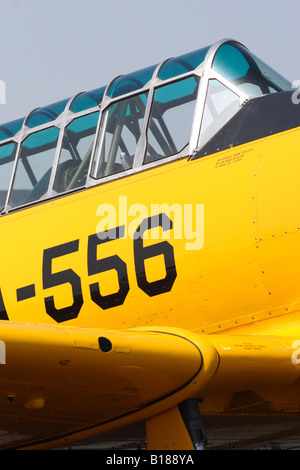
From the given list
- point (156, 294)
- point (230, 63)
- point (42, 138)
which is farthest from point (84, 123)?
point (156, 294)

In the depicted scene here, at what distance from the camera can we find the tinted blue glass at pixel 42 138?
22.1 feet

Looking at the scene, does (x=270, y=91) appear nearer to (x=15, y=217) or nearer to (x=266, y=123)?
(x=266, y=123)

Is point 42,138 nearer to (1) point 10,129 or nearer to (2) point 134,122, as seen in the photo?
(1) point 10,129

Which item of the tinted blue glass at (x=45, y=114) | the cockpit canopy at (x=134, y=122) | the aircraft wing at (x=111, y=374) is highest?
the tinted blue glass at (x=45, y=114)

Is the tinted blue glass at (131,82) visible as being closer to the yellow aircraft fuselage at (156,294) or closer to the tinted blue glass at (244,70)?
the tinted blue glass at (244,70)

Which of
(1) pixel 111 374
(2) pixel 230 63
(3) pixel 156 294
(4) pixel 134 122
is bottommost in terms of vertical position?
(1) pixel 111 374

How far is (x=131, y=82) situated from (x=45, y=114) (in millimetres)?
914

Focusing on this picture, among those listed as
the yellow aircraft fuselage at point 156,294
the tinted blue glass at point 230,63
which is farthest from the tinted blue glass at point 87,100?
the tinted blue glass at point 230,63

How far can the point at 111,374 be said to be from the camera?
422cm

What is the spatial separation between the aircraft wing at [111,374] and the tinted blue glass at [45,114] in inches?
111

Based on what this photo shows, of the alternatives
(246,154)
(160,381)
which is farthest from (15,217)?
(160,381)

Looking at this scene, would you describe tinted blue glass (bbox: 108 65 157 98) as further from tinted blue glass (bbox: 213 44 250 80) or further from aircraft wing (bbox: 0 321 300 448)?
aircraft wing (bbox: 0 321 300 448)

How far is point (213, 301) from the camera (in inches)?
212

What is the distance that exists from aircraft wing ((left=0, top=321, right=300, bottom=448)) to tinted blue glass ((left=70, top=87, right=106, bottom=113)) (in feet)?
8.55
